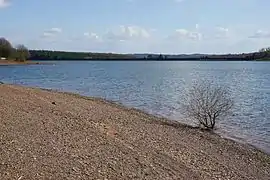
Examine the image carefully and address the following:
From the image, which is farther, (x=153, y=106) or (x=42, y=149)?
(x=153, y=106)

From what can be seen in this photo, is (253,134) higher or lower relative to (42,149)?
lower

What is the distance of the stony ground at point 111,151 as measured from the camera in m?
9.72

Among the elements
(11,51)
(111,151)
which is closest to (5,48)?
(11,51)

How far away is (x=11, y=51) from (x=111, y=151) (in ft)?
450

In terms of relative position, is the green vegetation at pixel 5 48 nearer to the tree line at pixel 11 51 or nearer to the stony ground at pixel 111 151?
the tree line at pixel 11 51

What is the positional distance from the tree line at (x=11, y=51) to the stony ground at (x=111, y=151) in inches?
4993

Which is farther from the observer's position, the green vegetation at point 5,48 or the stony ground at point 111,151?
the green vegetation at point 5,48

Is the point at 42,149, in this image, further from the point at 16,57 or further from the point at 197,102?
the point at 16,57

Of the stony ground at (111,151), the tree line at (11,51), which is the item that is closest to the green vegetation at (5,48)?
the tree line at (11,51)

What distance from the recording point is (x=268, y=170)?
11914mm

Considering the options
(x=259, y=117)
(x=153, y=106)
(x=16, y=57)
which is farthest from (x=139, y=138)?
(x=16, y=57)

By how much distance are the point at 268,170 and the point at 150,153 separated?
3.28m

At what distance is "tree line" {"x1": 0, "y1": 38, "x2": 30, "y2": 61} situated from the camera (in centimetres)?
13850

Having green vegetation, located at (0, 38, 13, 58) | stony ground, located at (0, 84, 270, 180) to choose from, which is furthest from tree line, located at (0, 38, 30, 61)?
stony ground, located at (0, 84, 270, 180)
